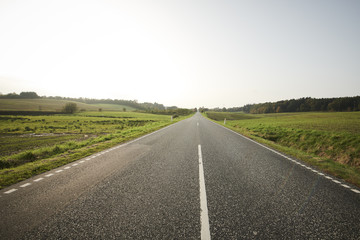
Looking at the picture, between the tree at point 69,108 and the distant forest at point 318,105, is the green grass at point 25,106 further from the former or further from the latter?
the distant forest at point 318,105

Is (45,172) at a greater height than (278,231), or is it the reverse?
(278,231)

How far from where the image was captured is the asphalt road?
228 cm

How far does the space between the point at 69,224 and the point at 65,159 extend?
429 cm

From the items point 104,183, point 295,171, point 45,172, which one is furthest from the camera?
point 295,171

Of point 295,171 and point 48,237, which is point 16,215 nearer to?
point 48,237

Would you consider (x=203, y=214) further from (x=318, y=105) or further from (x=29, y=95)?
(x=29, y=95)

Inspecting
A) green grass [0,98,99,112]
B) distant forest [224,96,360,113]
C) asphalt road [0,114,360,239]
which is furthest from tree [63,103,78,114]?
distant forest [224,96,360,113]

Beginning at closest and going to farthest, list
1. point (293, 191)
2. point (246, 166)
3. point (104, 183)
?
point (293, 191), point (104, 183), point (246, 166)

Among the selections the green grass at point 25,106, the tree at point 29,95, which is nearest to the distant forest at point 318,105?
the green grass at point 25,106

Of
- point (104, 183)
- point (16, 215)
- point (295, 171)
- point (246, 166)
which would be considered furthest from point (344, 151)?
point (16, 215)

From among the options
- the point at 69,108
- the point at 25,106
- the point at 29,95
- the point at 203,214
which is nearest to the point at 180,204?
the point at 203,214

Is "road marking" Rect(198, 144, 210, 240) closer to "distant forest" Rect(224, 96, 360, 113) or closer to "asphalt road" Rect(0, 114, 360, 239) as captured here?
"asphalt road" Rect(0, 114, 360, 239)

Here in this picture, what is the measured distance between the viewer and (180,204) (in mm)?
2965

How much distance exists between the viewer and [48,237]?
213cm
